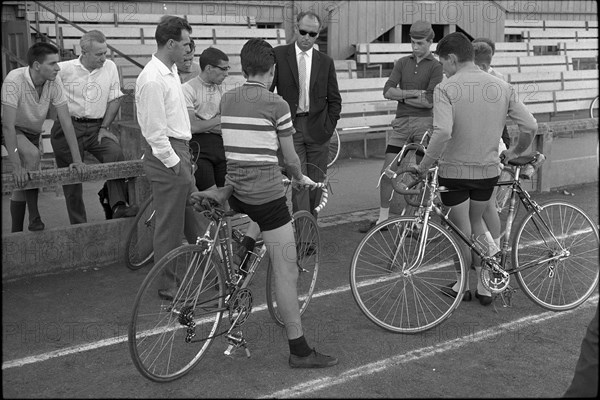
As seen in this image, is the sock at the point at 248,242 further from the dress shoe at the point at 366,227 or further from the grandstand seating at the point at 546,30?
the grandstand seating at the point at 546,30

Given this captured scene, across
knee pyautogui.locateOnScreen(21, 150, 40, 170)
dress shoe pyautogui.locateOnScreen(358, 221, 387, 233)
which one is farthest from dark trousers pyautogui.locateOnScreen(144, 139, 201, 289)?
dress shoe pyautogui.locateOnScreen(358, 221, 387, 233)

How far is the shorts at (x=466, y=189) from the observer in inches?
221

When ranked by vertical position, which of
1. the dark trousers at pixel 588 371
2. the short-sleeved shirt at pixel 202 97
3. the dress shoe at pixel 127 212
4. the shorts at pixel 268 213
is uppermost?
the short-sleeved shirt at pixel 202 97

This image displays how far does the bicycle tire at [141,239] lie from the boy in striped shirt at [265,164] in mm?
2106

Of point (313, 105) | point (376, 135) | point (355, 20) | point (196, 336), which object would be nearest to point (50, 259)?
point (196, 336)

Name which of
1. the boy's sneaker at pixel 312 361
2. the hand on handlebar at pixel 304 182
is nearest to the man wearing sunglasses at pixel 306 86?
the hand on handlebar at pixel 304 182

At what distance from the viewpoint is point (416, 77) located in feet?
25.4

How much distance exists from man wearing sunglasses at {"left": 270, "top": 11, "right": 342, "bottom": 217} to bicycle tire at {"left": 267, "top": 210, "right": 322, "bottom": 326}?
55.1 inches

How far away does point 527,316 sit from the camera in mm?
5672

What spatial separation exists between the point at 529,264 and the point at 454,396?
1685mm

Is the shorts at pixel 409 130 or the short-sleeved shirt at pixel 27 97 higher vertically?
the short-sleeved shirt at pixel 27 97

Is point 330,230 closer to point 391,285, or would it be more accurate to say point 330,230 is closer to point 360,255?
point 391,285

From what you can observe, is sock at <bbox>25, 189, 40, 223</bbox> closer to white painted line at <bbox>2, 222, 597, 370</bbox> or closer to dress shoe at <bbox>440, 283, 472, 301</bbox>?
white painted line at <bbox>2, 222, 597, 370</bbox>

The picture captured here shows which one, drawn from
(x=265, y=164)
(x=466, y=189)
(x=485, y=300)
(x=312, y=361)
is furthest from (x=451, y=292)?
(x=265, y=164)
